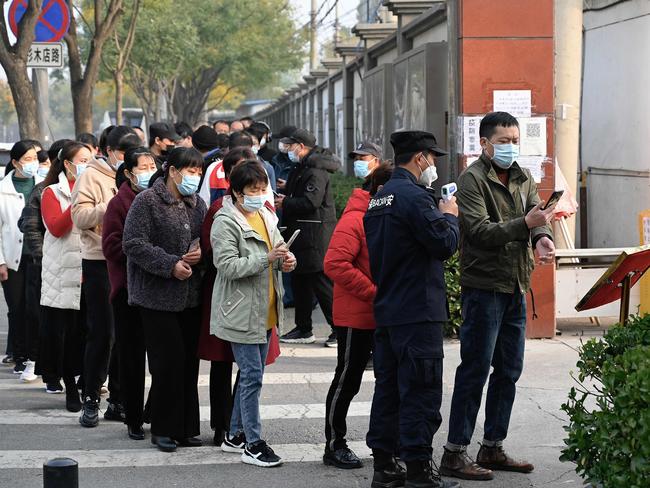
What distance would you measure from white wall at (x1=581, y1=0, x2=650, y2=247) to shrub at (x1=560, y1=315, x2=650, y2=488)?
7.56 metres

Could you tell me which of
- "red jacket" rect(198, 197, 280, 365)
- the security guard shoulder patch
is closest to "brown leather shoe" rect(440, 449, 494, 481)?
"red jacket" rect(198, 197, 280, 365)

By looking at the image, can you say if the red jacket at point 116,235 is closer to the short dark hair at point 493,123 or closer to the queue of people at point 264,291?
the queue of people at point 264,291

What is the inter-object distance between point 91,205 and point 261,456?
2.33m

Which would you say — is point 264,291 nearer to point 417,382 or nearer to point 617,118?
point 417,382

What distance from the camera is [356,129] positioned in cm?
2275

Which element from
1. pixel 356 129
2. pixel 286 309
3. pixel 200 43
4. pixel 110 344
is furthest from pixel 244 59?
pixel 110 344

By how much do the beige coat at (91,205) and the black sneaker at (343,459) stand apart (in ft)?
7.68

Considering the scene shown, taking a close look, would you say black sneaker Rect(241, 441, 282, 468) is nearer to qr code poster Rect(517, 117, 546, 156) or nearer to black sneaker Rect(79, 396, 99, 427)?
black sneaker Rect(79, 396, 99, 427)

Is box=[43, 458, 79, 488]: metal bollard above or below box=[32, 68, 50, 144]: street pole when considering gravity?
below

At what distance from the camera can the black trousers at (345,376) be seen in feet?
22.6

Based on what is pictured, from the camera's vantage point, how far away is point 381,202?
20.5 ft

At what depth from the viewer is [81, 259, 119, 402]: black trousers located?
8.36 m

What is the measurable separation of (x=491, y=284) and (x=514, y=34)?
4.93 m

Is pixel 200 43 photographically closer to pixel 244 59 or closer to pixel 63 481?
pixel 244 59
